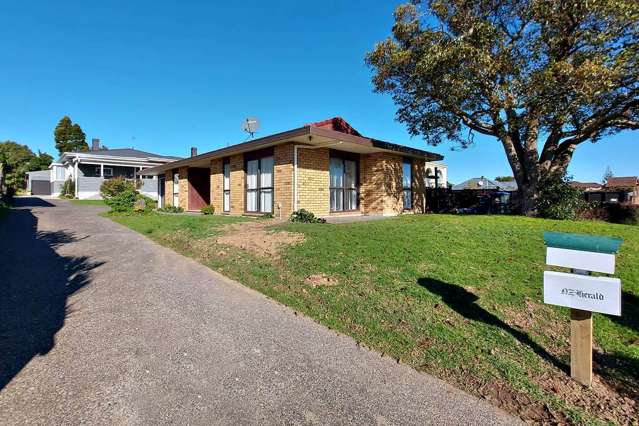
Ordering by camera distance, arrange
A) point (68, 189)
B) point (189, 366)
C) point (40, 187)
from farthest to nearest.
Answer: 1. point (40, 187)
2. point (68, 189)
3. point (189, 366)

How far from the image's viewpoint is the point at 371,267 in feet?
17.1

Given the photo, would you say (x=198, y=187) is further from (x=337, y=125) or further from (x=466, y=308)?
(x=466, y=308)

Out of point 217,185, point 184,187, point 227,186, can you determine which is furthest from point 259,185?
point 184,187

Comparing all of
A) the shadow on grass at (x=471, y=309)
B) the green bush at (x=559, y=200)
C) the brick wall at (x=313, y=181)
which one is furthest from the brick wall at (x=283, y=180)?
the green bush at (x=559, y=200)

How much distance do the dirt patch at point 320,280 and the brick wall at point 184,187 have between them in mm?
15848

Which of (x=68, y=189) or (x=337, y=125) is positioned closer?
(x=337, y=125)

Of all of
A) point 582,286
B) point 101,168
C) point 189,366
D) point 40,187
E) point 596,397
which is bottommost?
point 596,397

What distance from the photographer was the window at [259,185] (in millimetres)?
12867

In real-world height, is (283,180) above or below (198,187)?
below

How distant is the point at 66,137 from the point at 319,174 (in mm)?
58726

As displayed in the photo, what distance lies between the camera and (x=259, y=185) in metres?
13.3

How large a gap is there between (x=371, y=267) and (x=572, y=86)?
7678 millimetres

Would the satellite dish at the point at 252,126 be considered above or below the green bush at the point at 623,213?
above

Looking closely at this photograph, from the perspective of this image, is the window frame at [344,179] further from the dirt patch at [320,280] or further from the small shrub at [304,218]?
the dirt patch at [320,280]
